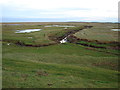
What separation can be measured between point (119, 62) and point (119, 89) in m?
15.1

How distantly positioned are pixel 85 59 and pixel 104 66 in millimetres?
5146

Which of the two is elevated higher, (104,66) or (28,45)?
(28,45)

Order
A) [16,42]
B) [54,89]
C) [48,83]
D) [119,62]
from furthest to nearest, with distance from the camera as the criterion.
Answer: [16,42], [119,62], [48,83], [54,89]

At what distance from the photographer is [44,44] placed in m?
47.8

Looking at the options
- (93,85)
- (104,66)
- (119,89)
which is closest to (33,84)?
(93,85)

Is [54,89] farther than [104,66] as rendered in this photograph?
No

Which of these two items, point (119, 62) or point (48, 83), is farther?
point (119, 62)

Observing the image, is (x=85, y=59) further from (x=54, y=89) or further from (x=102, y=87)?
(x=54, y=89)

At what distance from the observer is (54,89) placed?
13.4 meters

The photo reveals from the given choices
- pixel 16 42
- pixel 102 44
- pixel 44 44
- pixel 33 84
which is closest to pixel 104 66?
pixel 33 84

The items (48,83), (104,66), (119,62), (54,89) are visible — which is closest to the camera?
(54,89)

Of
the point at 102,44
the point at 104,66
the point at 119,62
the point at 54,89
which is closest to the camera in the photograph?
the point at 54,89

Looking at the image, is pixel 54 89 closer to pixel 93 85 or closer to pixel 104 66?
pixel 93 85

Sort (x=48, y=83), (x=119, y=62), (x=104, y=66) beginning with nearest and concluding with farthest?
(x=48, y=83) → (x=104, y=66) → (x=119, y=62)
